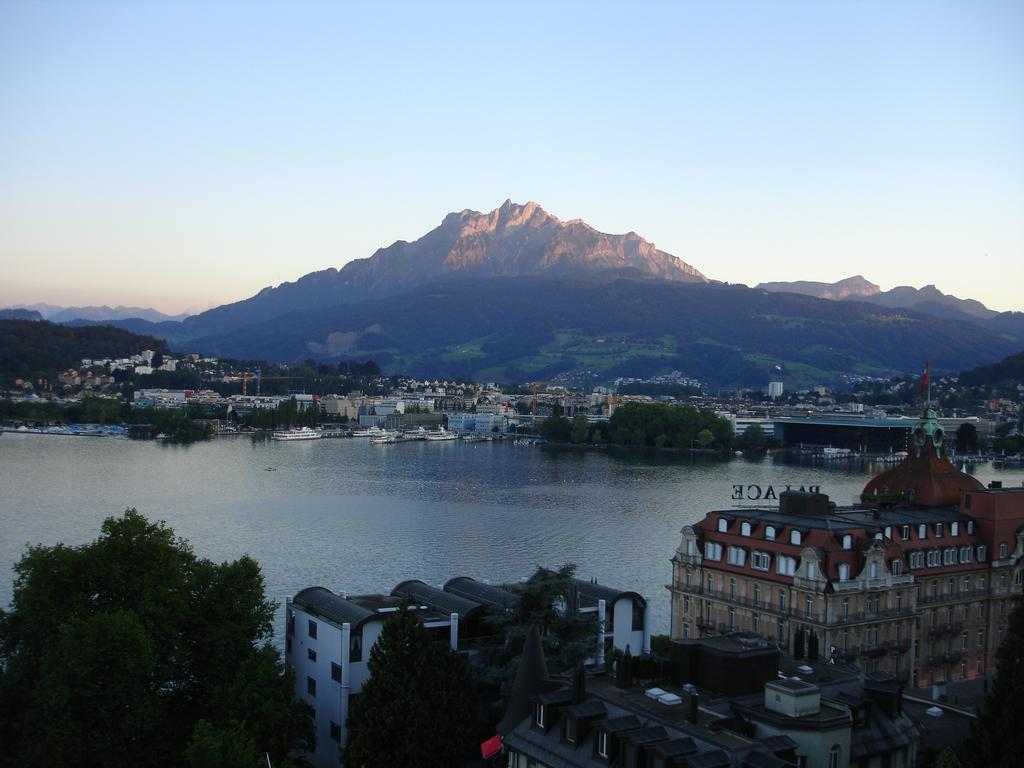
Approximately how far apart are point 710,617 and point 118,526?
395 inches

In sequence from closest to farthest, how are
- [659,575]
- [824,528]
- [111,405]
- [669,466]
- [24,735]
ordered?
[24,735] → [824,528] → [659,575] → [669,466] → [111,405]

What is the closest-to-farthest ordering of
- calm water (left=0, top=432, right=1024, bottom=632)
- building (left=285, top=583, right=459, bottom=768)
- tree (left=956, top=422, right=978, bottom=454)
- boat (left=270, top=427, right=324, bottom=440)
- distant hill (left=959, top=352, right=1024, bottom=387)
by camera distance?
building (left=285, top=583, right=459, bottom=768) < calm water (left=0, top=432, right=1024, bottom=632) < tree (left=956, top=422, right=978, bottom=454) < boat (left=270, top=427, right=324, bottom=440) < distant hill (left=959, top=352, right=1024, bottom=387)

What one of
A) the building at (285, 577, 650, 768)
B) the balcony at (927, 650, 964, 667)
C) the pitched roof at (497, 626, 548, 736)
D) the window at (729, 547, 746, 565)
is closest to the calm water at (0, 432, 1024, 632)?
the window at (729, 547, 746, 565)

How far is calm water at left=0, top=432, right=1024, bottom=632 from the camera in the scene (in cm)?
3038

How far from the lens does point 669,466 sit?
65.9 m

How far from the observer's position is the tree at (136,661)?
1333 centimetres

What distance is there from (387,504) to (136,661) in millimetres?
31447

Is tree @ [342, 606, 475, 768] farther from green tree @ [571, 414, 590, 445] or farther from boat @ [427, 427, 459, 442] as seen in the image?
boat @ [427, 427, 459, 442]

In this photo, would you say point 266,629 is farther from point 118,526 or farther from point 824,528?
point 824,528

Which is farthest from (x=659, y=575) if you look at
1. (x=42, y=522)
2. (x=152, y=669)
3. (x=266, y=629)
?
(x=42, y=522)

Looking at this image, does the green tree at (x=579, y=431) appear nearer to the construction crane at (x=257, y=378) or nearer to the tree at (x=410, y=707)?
the construction crane at (x=257, y=378)

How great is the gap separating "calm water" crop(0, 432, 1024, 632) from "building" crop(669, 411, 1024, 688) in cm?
429

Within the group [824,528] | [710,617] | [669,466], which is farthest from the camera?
[669,466]

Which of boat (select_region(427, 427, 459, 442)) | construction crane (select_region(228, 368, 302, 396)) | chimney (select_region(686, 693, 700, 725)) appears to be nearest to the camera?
chimney (select_region(686, 693, 700, 725))
